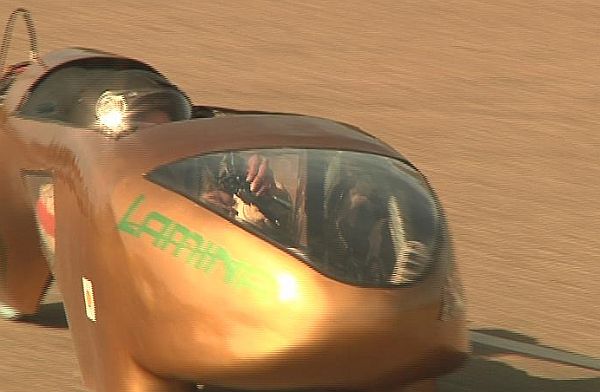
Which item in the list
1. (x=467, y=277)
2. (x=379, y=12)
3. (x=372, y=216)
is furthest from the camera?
(x=379, y=12)

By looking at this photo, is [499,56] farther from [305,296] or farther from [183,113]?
[305,296]

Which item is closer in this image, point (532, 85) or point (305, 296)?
point (305, 296)

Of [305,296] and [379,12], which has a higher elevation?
[305,296]

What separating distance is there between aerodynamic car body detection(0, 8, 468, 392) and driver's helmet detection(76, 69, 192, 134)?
210 millimetres

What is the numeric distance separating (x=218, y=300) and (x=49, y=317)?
3176 mm

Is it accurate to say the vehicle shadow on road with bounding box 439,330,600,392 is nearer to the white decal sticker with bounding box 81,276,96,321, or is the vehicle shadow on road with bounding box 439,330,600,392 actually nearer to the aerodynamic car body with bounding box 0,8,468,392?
the aerodynamic car body with bounding box 0,8,468,392

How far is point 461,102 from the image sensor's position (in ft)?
46.9

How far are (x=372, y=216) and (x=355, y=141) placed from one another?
1.57 ft

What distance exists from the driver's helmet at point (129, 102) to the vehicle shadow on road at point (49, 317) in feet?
4.84

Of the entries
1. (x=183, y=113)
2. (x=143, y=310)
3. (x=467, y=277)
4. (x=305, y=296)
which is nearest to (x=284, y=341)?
(x=305, y=296)

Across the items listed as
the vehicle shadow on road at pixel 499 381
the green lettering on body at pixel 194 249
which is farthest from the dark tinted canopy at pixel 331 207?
the vehicle shadow on road at pixel 499 381

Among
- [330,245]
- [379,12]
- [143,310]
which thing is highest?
[330,245]

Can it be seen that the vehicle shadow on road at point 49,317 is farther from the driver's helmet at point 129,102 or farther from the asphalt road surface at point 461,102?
the driver's helmet at point 129,102

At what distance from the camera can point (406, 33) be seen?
17359mm
